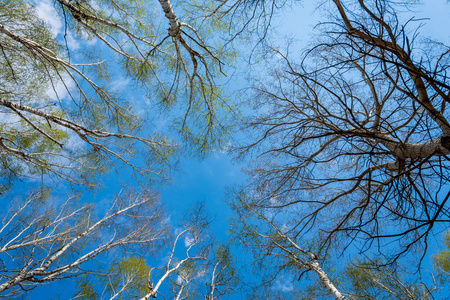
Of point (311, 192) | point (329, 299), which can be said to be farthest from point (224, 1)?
point (329, 299)

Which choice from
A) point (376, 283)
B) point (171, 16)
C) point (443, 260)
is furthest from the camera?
point (443, 260)

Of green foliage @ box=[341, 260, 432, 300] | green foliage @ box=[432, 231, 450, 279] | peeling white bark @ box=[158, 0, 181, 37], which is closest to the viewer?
peeling white bark @ box=[158, 0, 181, 37]

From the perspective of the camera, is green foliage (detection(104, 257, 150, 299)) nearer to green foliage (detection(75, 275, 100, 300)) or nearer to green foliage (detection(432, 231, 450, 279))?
green foliage (detection(75, 275, 100, 300))

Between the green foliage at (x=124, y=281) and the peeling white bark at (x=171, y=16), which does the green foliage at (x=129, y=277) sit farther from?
the peeling white bark at (x=171, y=16)

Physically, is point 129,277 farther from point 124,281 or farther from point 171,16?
point 171,16

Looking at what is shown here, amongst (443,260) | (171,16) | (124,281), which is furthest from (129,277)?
(443,260)

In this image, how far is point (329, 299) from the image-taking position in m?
6.52

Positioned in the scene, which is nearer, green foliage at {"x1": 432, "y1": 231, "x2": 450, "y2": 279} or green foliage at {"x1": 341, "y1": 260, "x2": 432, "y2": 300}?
green foliage at {"x1": 341, "y1": 260, "x2": 432, "y2": 300}

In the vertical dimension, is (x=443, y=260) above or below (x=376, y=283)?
below

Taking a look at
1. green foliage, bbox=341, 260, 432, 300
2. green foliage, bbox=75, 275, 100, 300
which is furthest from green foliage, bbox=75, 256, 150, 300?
green foliage, bbox=341, 260, 432, 300

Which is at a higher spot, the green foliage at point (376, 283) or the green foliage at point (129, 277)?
the green foliage at point (129, 277)

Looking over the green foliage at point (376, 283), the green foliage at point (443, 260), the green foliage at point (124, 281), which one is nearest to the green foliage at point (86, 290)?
the green foliage at point (124, 281)

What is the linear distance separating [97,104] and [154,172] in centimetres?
202

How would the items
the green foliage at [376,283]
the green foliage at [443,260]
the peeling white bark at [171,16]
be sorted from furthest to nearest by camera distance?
the green foliage at [443,260] < the green foliage at [376,283] < the peeling white bark at [171,16]
